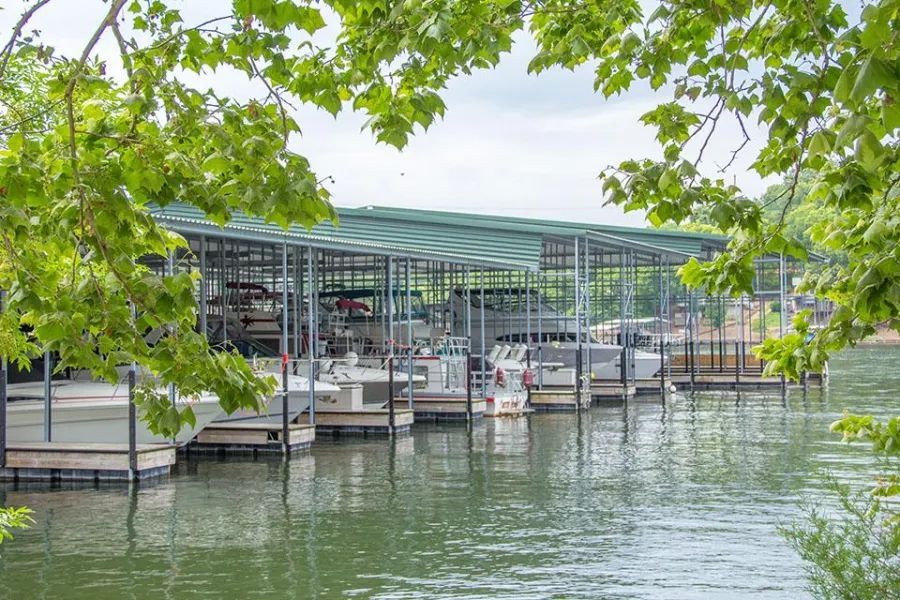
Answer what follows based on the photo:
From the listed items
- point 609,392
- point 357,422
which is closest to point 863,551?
point 357,422

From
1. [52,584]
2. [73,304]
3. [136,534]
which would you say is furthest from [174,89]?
[136,534]

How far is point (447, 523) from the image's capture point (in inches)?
615

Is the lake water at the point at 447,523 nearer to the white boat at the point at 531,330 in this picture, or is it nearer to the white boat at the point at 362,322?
the white boat at the point at 362,322

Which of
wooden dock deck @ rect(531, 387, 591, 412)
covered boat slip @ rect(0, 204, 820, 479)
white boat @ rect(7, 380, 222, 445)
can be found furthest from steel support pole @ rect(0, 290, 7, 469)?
wooden dock deck @ rect(531, 387, 591, 412)

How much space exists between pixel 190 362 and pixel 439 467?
16490 millimetres

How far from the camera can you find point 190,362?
526cm

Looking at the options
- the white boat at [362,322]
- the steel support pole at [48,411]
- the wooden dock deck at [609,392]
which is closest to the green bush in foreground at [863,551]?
the steel support pole at [48,411]

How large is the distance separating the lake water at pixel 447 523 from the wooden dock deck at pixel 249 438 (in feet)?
1.53

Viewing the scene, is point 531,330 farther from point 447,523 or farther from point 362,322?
point 447,523

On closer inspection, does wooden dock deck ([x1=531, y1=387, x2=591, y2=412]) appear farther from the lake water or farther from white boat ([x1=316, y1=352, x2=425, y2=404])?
the lake water

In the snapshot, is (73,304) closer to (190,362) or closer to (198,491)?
(190,362)

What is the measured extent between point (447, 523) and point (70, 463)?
6713mm

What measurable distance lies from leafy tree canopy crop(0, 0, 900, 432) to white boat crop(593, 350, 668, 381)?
36.0 m

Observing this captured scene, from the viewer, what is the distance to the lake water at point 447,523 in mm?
12195
